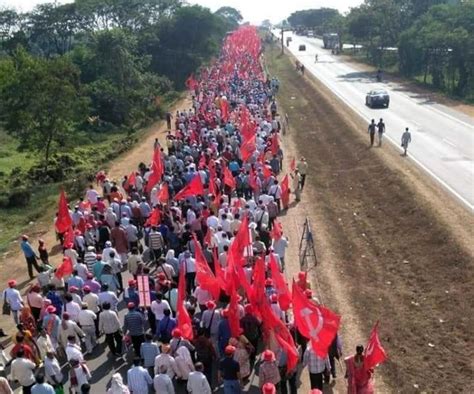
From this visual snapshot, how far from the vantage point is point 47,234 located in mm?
19828

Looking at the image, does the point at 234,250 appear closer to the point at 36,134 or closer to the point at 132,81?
the point at 36,134

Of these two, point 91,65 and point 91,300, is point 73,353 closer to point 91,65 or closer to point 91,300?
point 91,300

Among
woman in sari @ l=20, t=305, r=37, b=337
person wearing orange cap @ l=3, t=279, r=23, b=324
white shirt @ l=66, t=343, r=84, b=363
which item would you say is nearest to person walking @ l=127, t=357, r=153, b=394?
white shirt @ l=66, t=343, r=84, b=363

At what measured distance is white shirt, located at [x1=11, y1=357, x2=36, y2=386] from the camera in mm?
9156

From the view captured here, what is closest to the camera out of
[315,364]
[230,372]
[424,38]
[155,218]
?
[230,372]

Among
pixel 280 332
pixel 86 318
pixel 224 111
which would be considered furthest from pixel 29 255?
pixel 224 111

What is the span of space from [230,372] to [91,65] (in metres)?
50.5

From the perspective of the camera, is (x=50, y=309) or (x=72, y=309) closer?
(x=50, y=309)

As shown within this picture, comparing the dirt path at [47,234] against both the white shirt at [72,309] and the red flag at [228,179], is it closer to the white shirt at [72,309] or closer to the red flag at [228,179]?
the white shirt at [72,309]

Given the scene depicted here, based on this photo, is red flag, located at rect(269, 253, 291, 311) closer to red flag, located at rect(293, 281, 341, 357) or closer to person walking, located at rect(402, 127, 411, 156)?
red flag, located at rect(293, 281, 341, 357)

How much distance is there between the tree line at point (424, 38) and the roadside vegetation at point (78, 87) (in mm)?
20414

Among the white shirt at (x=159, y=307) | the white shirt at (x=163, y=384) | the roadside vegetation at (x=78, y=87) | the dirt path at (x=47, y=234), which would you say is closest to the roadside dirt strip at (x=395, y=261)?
the white shirt at (x=163, y=384)

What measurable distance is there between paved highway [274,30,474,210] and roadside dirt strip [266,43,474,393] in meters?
0.95

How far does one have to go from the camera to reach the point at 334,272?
15.1 meters
